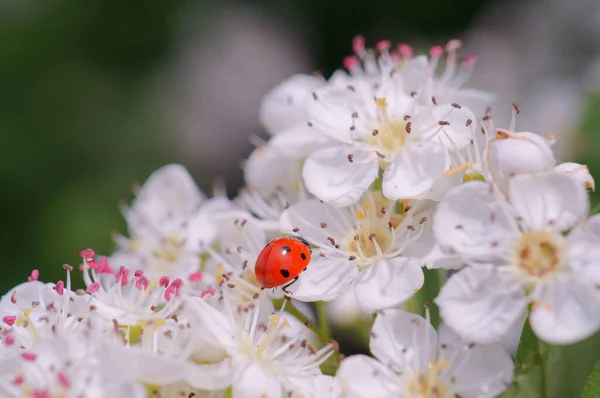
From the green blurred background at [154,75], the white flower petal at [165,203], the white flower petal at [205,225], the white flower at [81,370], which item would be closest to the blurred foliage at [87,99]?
the green blurred background at [154,75]

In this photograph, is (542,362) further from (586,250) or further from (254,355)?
(254,355)

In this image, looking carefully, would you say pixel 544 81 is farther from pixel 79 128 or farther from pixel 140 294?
pixel 140 294

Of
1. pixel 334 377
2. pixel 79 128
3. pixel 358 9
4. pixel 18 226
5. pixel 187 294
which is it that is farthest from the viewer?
pixel 358 9

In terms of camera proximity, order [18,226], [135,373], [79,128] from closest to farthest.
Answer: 1. [135,373]
2. [18,226]
3. [79,128]

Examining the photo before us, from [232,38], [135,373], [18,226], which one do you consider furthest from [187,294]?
[232,38]

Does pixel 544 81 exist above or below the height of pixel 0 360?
below

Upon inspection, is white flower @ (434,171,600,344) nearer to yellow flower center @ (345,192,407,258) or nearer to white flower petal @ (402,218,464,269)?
white flower petal @ (402,218,464,269)
